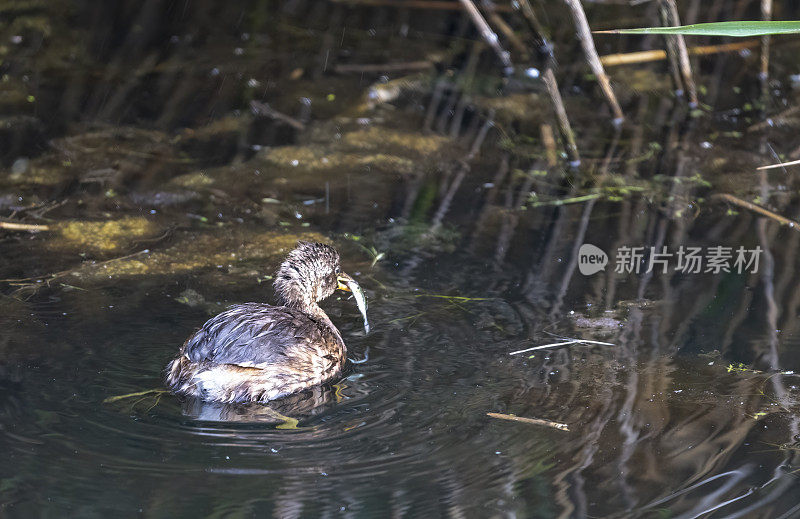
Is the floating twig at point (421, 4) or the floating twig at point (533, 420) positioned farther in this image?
the floating twig at point (421, 4)

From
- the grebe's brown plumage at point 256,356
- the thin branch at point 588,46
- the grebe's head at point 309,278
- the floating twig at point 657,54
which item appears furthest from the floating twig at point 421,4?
the grebe's brown plumage at point 256,356

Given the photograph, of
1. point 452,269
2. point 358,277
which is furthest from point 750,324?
point 358,277

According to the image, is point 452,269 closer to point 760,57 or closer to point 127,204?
point 127,204

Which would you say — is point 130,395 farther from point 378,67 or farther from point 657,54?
point 657,54

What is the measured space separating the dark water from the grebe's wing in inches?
9.4

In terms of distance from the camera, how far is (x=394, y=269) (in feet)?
20.4

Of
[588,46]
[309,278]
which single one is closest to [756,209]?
[588,46]

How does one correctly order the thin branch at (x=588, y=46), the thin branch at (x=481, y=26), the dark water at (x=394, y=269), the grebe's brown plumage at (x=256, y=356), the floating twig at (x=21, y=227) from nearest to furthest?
1. the dark water at (x=394, y=269)
2. the grebe's brown plumage at (x=256, y=356)
3. the floating twig at (x=21, y=227)
4. the thin branch at (x=588, y=46)
5. the thin branch at (x=481, y=26)

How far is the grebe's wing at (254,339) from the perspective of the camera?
4.80 metres

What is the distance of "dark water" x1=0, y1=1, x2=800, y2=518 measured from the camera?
4.10 metres

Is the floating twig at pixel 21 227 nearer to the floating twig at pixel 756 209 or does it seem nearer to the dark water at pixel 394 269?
the dark water at pixel 394 269

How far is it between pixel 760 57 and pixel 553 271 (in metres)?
4.96

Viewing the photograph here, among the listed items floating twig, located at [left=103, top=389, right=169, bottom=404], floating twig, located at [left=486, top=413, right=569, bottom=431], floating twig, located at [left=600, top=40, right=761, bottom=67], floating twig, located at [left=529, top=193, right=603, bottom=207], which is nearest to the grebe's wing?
floating twig, located at [left=103, top=389, right=169, bottom=404]

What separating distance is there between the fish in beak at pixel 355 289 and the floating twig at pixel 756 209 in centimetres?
309
